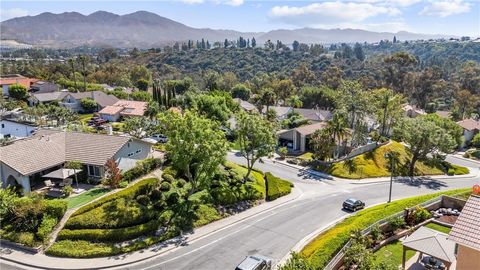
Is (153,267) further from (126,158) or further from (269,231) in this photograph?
(126,158)

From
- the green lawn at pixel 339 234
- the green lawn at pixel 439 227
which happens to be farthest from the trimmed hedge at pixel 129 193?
the green lawn at pixel 439 227

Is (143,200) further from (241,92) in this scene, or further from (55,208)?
(241,92)

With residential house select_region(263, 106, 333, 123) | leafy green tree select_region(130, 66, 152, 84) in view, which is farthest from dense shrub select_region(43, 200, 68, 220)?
leafy green tree select_region(130, 66, 152, 84)

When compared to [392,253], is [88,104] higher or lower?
higher

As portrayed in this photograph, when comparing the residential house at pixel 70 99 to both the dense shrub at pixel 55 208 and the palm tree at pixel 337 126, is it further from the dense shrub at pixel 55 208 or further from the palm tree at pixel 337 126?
the dense shrub at pixel 55 208

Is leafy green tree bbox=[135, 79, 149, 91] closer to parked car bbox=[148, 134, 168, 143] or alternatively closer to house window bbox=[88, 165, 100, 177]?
parked car bbox=[148, 134, 168, 143]

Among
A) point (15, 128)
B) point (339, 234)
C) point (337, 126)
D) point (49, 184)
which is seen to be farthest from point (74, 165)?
point (337, 126)

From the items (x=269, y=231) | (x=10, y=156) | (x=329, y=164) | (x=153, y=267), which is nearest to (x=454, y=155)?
(x=329, y=164)
